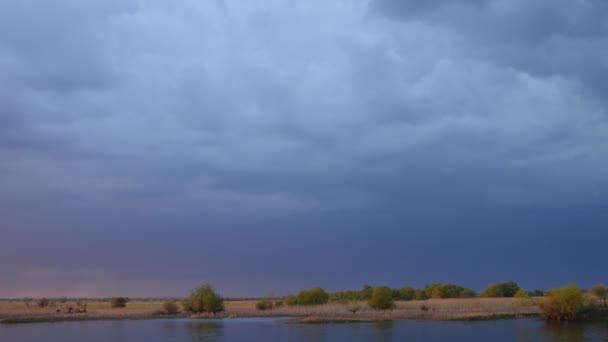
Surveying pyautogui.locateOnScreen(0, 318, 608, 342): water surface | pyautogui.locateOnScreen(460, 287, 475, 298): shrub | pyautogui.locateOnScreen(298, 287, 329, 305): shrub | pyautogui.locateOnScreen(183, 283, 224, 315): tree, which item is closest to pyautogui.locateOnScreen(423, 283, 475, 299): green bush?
pyautogui.locateOnScreen(460, 287, 475, 298): shrub

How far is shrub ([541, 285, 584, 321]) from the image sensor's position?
62312 mm

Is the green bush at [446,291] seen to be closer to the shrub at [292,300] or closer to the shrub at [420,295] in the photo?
the shrub at [420,295]

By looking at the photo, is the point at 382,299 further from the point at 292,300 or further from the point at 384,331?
the point at 384,331

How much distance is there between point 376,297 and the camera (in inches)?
3529

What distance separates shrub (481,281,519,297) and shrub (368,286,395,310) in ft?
113

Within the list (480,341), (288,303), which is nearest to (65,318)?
(288,303)

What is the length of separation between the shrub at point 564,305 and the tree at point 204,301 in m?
48.5

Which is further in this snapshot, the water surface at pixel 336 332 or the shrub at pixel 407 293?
the shrub at pixel 407 293

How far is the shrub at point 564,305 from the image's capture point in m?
62.3

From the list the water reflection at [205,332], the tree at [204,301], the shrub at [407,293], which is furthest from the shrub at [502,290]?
the water reflection at [205,332]

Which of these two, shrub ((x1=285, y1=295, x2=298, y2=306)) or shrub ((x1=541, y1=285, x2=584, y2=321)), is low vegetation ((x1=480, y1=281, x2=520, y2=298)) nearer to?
shrub ((x1=285, y1=295, x2=298, y2=306))

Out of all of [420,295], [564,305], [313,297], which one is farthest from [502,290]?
[564,305]

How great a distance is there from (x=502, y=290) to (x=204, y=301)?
5726cm

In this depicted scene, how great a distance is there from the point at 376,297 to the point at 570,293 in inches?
1259
